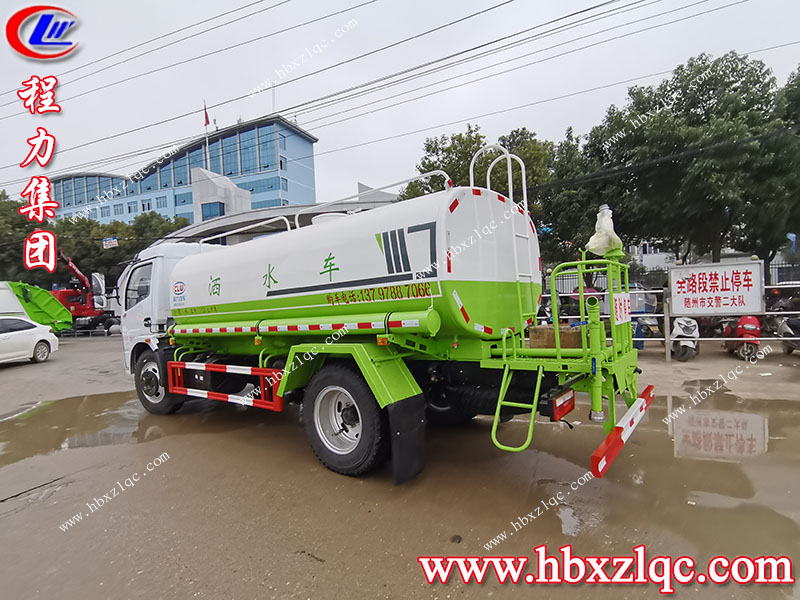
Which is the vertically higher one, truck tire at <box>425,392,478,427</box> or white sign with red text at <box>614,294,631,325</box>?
white sign with red text at <box>614,294,631,325</box>

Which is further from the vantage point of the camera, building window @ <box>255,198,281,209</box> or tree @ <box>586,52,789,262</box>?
building window @ <box>255,198,281,209</box>

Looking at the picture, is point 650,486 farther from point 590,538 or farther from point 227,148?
point 227,148

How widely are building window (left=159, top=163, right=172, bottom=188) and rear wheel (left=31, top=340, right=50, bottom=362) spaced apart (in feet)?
180

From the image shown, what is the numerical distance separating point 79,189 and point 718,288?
75997mm

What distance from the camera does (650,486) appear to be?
3729 mm

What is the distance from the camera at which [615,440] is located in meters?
3.34

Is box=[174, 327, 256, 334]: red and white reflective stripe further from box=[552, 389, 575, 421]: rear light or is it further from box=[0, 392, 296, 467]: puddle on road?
box=[552, 389, 575, 421]: rear light

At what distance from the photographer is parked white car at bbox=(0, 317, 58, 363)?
40.8ft

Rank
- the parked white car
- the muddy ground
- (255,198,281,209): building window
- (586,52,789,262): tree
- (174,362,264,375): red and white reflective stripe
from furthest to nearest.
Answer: (255,198,281,209): building window, the parked white car, (586,52,789,262): tree, (174,362,264,375): red and white reflective stripe, the muddy ground

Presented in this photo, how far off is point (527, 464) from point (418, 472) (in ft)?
3.60

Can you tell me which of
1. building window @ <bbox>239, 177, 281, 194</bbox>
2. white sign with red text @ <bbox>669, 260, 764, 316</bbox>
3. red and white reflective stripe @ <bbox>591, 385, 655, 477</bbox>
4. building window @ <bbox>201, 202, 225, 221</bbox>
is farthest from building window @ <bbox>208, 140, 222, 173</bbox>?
red and white reflective stripe @ <bbox>591, 385, 655, 477</bbox>

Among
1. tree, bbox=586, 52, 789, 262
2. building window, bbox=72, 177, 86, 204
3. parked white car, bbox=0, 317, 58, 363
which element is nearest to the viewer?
tree, bbox=586, 52, 789, 262

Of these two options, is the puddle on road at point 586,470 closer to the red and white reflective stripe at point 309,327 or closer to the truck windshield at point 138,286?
the red and white reflective stripe at point 309,327

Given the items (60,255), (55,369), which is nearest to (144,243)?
(60,255)
